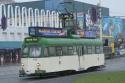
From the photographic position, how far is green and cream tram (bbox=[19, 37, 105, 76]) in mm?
30156

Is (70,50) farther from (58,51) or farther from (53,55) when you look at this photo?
(53,55)

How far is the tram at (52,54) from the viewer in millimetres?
30188

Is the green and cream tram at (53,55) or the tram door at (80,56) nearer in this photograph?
the green and cream tram at (53,55)

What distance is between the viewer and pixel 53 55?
102ft

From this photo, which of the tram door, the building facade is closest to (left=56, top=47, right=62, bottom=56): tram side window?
the tram door

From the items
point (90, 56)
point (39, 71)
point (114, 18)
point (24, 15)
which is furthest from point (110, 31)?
point (39, 71)

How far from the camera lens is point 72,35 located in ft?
117

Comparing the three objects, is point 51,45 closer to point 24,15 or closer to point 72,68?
point 72,68

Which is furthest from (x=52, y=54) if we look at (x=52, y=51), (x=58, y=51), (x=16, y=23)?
(x=16, y=23)

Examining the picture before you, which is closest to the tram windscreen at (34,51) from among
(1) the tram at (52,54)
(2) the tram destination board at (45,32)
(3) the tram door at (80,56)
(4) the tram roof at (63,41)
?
(1) the tram at (52,54)

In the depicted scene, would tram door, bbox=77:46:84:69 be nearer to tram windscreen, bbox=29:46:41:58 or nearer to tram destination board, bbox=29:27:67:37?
tram destination board, bbox=29:27:67:37

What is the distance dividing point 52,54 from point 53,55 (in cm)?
10

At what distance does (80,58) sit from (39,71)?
6.02 meters

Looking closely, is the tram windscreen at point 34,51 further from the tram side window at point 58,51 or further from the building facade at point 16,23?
the building facade at point 16,23
